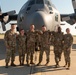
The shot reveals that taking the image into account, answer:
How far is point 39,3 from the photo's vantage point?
554 inches

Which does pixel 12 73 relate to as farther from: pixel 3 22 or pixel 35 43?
pixel 3 22

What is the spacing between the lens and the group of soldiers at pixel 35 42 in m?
8.59

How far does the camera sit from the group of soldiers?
338 inches

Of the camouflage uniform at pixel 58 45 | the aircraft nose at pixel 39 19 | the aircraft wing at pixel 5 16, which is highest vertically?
the aircraft wing at pixel 5 16

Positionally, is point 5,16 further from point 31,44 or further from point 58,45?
point 58,45

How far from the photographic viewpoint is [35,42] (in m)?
9.30

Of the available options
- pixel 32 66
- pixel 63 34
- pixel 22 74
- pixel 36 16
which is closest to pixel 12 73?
pixel 22 74

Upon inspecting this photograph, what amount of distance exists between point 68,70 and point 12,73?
94.4 inches

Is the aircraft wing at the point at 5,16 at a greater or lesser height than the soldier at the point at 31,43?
greater

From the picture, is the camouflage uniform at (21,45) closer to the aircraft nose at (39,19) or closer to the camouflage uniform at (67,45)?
the camouflage uniform at (67,45)

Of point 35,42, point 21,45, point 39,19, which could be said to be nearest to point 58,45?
point 35,42

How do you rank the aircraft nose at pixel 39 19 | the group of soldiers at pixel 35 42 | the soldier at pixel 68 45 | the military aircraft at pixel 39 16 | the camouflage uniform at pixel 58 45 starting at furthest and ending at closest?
the military aircraft at pixel 39 16 → the aircraft nose at pixel 39 19 → the camouflage uniform at pixel 58 45 → the group of soldiers at pixel 35 42 → the soldier at pixel 68 45

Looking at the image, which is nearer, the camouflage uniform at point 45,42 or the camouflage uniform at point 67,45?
the camouflage uniform at point 67,45

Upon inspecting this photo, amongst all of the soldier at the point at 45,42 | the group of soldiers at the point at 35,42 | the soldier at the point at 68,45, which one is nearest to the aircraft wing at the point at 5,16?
the group of soldiers at the point at 35,42
